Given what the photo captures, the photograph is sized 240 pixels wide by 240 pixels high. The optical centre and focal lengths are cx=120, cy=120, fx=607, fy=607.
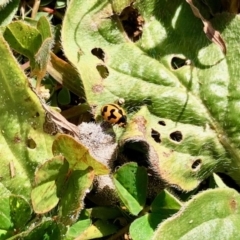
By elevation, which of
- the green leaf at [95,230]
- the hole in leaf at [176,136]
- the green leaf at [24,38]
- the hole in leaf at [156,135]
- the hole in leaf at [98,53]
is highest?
the green leaf at [24,38]

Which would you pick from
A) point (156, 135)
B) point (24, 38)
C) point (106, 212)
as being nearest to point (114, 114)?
point (156, 135)

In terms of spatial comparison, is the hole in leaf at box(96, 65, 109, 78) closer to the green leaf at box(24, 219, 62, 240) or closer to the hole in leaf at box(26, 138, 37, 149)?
the hole in leaf at box(26, 138, 37, 149)

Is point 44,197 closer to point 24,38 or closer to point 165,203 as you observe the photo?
point 165,203

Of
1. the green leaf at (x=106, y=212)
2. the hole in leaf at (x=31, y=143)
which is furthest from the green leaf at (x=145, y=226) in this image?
the hole in leaf at (x=31, y=143)

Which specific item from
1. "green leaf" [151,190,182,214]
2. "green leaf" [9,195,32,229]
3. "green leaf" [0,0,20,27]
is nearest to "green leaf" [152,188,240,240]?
"green leaf" [151,190,182,214]

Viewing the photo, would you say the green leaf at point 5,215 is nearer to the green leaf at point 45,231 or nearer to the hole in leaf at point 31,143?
the green leaf at point 45,231

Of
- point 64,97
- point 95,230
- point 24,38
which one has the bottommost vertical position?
point 95,230

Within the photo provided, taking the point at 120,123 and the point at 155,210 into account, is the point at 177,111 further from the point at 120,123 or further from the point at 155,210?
the point at 155,210
